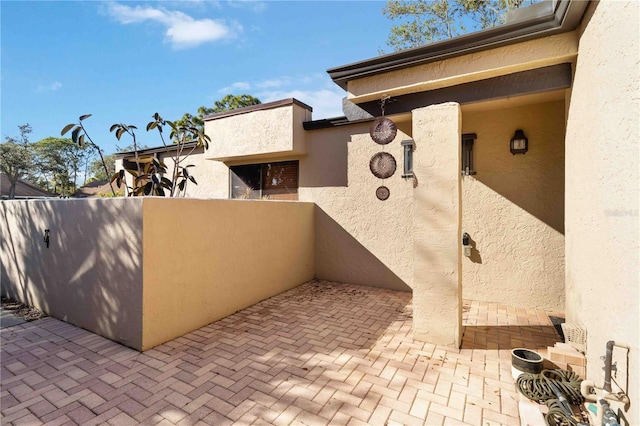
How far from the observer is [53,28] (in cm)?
782

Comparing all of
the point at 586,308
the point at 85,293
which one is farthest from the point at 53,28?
the point at 586,308

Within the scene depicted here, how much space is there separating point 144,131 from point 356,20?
245 inches

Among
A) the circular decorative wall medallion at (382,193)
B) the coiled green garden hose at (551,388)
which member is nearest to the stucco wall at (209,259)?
the circular decorative wall medallion at (382,193)

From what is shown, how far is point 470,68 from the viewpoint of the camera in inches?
154

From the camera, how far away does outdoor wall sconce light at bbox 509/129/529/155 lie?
5223 mm

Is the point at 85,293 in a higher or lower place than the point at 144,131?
lower

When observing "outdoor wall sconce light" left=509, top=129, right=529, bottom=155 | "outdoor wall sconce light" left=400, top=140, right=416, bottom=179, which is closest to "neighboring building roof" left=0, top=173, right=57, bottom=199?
"outdoor wall sconce light" left=400, top=140, right=416, bottom=179

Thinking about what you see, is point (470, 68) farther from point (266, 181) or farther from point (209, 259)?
point (266, 181)

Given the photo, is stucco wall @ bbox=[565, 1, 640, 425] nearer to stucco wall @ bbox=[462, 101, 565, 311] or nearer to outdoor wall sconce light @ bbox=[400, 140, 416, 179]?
stucco wall @ bbox=[462, 101, 565, 311]

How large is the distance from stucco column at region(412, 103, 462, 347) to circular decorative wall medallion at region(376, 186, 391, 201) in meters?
2.66

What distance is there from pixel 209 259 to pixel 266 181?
4.31 m

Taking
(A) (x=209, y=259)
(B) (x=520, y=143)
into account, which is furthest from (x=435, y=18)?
(A) (x=209, y=259)

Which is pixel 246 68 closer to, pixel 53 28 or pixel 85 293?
pixel 53 28

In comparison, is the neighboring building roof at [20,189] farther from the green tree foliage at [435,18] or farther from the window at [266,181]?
the green tree foliage at [435,18]
